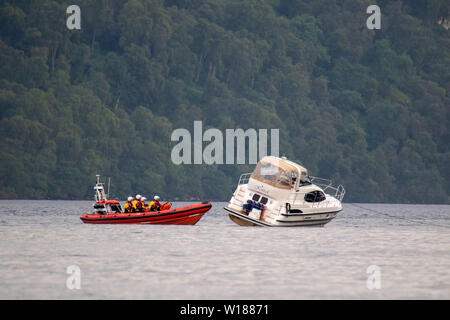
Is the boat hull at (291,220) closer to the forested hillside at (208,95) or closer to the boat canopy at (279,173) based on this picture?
the boat canopy at (279,173)

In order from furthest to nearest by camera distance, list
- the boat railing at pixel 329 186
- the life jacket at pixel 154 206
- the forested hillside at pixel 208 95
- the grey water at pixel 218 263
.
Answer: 1. the forested hillside at pixel 208 95
2. the boat railing at pixel 329 186
3. the life jacket at pixel 154 206
4. the grey water at pixel 218 263

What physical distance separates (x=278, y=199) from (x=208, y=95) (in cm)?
10081

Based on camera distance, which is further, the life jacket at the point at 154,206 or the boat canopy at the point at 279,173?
the life jacket at the point at 154,206

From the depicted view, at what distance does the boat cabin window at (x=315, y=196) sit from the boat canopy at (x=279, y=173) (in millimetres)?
1071

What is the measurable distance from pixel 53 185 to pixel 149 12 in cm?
4188

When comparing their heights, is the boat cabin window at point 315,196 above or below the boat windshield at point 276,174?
below

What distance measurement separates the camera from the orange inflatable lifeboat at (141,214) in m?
50.8

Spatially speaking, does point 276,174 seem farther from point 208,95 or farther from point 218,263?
point 208,95

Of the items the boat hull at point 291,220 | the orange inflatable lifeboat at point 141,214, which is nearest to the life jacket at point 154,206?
the orange inflatable lifeboat at point 141,214

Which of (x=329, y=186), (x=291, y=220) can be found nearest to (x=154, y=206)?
(x=291, y=220)

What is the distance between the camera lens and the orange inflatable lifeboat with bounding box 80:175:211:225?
5078 centimetres

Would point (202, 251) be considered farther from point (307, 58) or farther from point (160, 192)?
point (307, 58)

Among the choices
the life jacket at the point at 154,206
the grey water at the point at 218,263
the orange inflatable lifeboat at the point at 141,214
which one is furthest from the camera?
the life jacket at the point at 154,206

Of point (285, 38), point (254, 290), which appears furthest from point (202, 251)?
point (285, 38)
